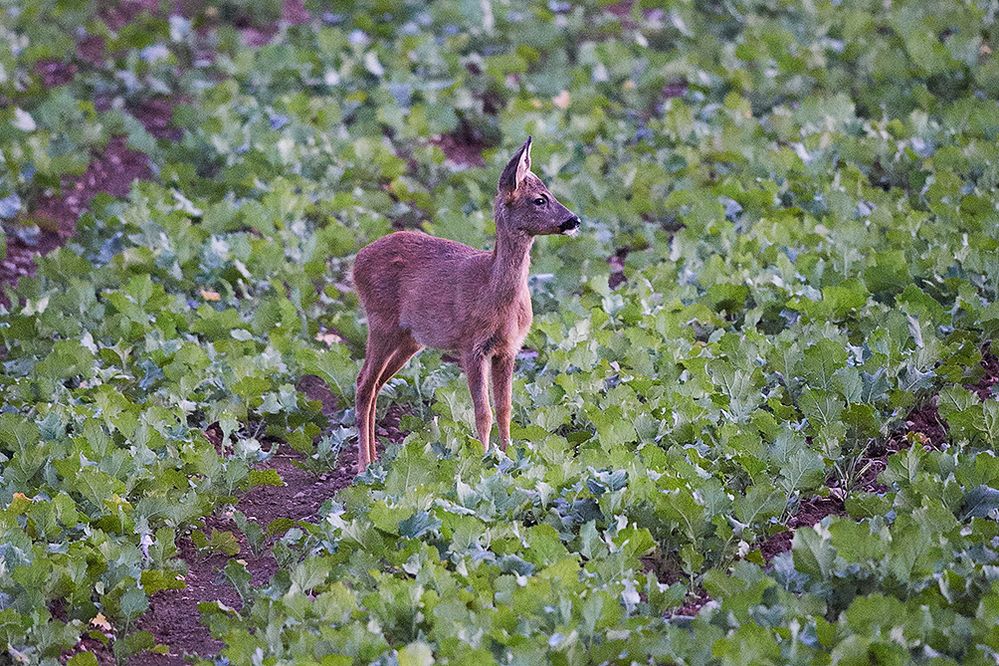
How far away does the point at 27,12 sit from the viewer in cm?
1337

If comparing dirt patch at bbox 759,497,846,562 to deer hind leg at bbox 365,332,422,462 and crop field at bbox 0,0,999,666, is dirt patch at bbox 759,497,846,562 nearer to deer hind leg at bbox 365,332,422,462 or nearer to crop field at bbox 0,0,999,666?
crop field at bbox 0,0,999,666

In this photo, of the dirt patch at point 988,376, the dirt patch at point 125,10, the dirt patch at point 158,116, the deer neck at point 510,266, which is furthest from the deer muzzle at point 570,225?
the dirt patch at point 125,10

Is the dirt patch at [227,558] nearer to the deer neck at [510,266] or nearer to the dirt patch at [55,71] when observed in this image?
the deer neck at [510,266]

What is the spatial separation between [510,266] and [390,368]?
3.30 ft

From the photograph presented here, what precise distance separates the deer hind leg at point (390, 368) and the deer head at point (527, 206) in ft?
2.78

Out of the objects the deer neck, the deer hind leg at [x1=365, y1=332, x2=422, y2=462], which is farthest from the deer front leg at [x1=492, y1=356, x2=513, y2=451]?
the deer hind leg at [x1=365, y1=332, x2=422, y2=462]

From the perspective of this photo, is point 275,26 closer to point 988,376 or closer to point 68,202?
point 68,202

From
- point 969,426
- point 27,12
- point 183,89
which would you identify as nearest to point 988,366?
point 969,426

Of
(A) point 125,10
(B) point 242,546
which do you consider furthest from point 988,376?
(A) point 125,10

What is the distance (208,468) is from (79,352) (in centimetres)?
148

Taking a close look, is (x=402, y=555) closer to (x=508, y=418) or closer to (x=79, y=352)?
(x=508, y=418)

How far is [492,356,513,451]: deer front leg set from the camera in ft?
22.5

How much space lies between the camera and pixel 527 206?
669cm

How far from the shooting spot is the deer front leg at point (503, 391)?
6.85m
